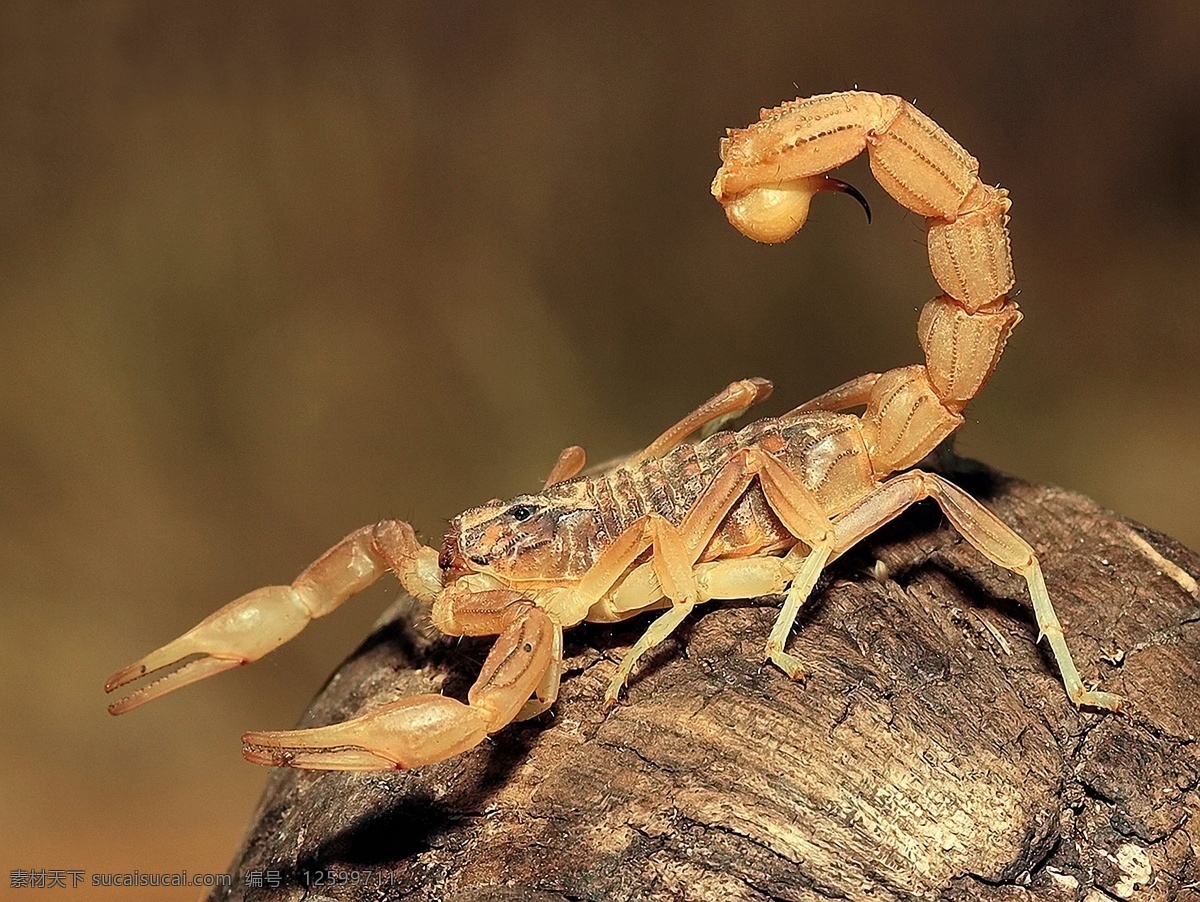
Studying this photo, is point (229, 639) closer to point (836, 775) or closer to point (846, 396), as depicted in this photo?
point (836, 775)

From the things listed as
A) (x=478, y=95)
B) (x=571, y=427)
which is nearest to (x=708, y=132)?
(x=478, y=95)

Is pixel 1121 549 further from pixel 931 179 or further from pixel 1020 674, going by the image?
pixel 931 179

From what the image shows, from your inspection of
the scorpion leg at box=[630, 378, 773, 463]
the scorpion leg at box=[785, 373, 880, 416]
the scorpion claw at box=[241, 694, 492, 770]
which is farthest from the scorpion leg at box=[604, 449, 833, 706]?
the scorpion leg at box=[630, 378, 773, 463]

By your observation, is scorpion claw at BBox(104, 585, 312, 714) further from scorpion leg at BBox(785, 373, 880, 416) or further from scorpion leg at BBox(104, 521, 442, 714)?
scorpion leg at BBox(785, 373, 880, 416)

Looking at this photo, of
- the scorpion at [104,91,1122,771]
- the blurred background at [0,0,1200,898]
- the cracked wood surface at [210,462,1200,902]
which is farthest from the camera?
the blurred background at [0,0,1200,898]

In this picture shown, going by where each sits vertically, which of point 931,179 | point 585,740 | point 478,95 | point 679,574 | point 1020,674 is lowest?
point 1020,674

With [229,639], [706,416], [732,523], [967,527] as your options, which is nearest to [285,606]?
[229,639]

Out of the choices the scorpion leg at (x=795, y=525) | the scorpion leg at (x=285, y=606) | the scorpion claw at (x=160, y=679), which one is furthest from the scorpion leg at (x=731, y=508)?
the scorpion claw at (x=160, y=679)
